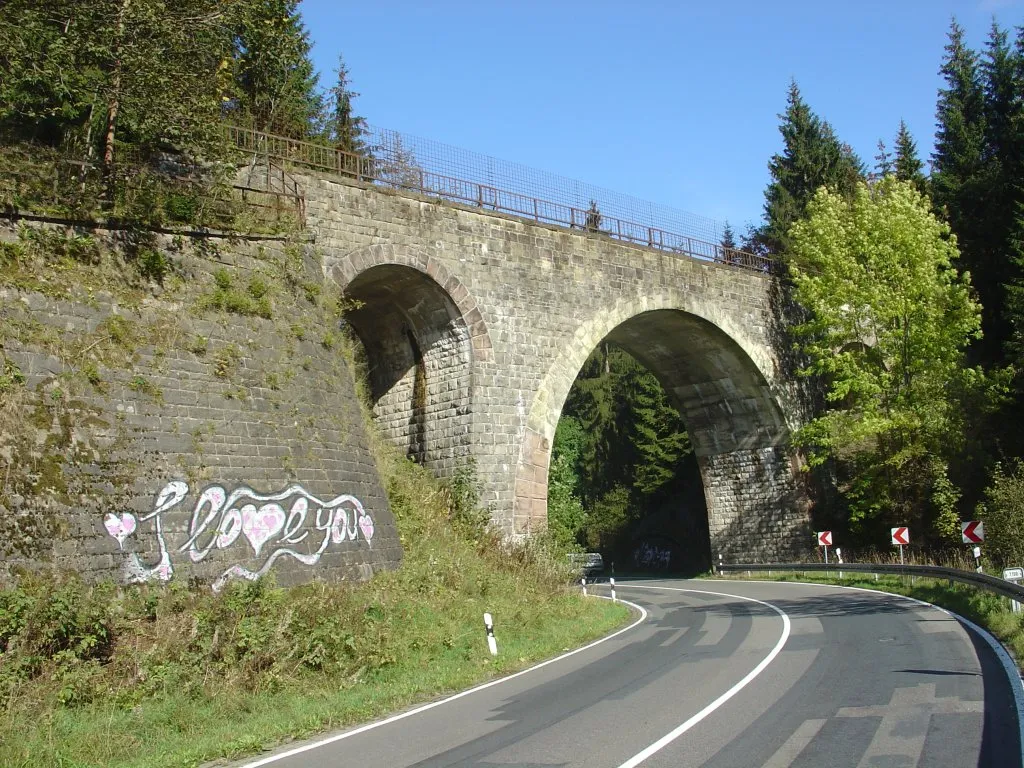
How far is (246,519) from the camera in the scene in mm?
12492

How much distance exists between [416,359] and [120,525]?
1156 centimetres

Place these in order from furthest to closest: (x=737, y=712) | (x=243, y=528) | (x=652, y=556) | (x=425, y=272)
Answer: (x=652, y=556) < (x=425, y=272) < (x=243, y=528) < (x=737, y=712)

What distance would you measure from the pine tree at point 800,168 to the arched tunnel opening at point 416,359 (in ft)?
102

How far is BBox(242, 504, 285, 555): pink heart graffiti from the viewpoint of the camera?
1241 cm

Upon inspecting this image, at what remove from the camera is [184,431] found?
12.4m

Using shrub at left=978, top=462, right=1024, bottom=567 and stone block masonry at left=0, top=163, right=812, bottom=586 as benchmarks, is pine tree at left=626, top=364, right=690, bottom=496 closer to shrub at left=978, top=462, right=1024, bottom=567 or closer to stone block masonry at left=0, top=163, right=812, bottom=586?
stone block masonry at left=0, top=163, right=812, bottom=586

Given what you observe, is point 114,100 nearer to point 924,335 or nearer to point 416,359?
point 416,359

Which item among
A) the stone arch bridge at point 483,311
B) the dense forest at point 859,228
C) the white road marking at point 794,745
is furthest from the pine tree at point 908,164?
the white road marking at point 794,745

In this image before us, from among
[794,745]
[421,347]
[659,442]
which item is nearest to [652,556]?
[659,442]

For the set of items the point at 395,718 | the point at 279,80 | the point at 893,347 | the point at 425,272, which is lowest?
the point at 395,718

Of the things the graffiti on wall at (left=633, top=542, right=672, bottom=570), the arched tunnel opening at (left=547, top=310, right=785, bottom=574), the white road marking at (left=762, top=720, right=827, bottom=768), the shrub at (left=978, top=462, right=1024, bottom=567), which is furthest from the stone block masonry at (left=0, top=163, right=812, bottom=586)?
the graffiti on wall at (left=633, top=542, right=672, bottom=570)

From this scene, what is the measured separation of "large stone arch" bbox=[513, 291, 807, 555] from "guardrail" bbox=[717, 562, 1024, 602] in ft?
6.54

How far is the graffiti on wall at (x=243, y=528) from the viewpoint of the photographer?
439 inches

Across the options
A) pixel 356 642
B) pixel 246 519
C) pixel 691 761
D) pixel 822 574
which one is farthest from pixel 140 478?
pixel 822 574
